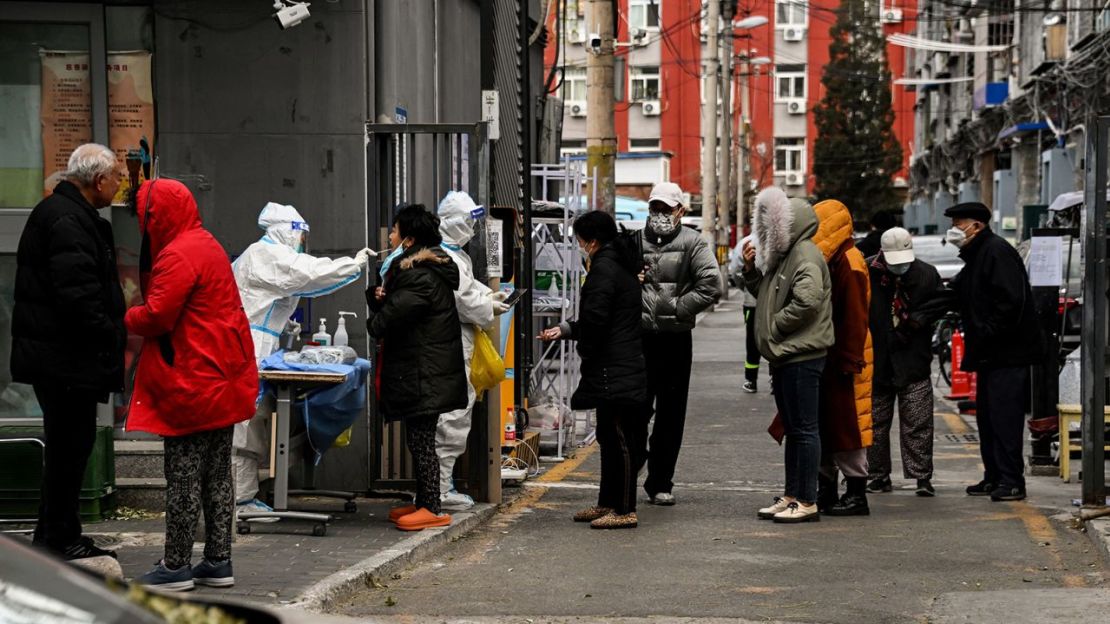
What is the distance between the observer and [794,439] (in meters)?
9.16

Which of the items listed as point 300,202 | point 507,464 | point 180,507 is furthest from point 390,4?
point 180,507

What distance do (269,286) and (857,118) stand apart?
70.2 m

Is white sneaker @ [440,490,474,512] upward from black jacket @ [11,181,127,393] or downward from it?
downward

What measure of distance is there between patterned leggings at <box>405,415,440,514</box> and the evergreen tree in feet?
220

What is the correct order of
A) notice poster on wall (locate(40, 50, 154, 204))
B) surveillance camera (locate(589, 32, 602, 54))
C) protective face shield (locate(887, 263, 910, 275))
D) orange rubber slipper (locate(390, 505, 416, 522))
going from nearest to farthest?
orange rubber slipper (locate(390, 505, 416, 522))
notice poster on wall (locate(40, 50, 154, 204))
protective face shield (locate(887, 263, 910, 275))
surveillance camera (locate(589, 32, 602, 54))

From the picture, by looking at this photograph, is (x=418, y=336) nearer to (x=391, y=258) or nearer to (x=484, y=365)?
(x=391, y=258)

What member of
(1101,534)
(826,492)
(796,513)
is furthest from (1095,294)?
(796,513)

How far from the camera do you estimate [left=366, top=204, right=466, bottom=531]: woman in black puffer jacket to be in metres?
8.51

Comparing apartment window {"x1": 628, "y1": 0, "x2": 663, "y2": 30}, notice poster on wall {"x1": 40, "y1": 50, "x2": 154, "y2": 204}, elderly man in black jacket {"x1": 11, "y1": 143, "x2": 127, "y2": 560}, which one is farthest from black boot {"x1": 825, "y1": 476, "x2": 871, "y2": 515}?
apartment window {"x1": 628, "y1": 0, "x2": 663, "y2": 30}

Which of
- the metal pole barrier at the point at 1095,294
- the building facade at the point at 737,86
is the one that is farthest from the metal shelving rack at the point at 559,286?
the building facade at the point at 737,86

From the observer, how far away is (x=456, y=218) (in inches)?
359

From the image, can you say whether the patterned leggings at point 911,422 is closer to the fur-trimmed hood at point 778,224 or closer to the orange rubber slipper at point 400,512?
the fur-trimmed hood at point 778,224

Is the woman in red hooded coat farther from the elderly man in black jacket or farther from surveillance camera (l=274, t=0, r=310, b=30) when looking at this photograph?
surveillance camera (l=274, t=0, r=310, b=30)

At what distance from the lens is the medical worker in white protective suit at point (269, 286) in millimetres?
8453
